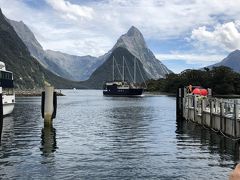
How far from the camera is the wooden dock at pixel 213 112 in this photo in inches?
1355

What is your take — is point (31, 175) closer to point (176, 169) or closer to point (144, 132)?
point (176, 169)

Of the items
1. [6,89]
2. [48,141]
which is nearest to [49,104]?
[48,141]

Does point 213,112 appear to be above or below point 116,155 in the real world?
above

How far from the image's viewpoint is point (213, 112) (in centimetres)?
4266

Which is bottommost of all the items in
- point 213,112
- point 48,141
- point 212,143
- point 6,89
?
point 212,143

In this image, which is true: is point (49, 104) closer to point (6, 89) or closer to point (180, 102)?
point (6, 89)

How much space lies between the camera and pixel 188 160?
2639cm

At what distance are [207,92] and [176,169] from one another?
43.4 metres

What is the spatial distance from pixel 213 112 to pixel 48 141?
58.5 feet

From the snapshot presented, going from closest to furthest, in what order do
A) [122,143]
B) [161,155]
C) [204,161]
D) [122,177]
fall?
[122,177], [204,161], [161,155], [122,143]

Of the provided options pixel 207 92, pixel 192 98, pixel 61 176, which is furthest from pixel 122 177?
pixel 207 92

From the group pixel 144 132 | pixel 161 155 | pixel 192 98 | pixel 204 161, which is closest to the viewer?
pixel 204 161

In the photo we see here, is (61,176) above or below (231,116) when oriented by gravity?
below

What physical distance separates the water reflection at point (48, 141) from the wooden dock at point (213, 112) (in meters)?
15.3
